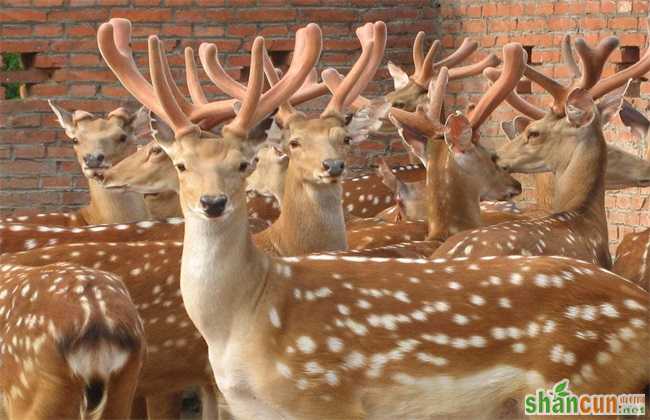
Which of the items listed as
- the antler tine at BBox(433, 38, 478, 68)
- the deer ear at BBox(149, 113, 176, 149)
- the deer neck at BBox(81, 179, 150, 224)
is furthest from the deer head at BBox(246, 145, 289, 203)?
the deer ear at BBox(149, 113, 176, 149)

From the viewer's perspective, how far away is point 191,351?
5.14m

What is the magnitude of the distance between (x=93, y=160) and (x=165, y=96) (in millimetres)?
2491

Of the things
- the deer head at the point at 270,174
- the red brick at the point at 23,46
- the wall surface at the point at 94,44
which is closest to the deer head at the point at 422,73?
the wall surface at the point at 94,44

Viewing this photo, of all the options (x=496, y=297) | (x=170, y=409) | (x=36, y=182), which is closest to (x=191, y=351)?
(x=170, y=409)

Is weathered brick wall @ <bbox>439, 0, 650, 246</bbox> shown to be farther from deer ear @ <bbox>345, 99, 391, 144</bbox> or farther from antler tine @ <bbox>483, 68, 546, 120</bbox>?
deer ear @ <bbox>345, 99, 391, 144</bbox>

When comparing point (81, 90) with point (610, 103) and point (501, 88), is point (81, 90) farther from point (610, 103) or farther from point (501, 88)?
point (610, 103)

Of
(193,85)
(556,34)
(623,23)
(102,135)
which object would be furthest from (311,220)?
(556,34)

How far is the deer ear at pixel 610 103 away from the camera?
6.06 metres

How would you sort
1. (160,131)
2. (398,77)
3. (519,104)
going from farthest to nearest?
(398,77) → (519,104) → (160,131)

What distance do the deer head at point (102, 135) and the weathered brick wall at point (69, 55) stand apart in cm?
172

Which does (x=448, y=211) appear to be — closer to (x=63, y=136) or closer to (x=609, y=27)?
(x=609, y=27)

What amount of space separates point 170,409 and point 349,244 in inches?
39.0

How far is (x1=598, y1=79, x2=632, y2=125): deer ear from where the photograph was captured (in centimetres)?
606

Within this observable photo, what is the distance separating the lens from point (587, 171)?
19.6 feet
